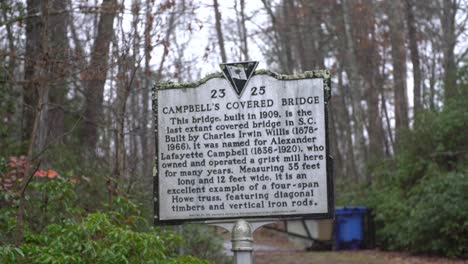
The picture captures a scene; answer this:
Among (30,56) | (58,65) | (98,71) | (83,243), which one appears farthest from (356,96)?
(83,243)

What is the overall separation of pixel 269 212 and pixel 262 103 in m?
0.91

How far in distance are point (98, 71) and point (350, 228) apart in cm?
1009

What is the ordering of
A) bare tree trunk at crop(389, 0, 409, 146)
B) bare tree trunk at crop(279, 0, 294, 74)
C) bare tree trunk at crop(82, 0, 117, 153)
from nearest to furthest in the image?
bare tree trunk at crop(82, 0, 117, 153) → bare tree trunk at crop(389, 0, 409, 146) → bare tree trunk at crop(279, 0, 294, 74)

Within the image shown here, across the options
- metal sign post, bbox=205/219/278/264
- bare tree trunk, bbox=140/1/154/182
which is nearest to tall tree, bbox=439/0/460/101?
bare tree trunk, bbox=140/1/154/182

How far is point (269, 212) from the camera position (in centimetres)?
597

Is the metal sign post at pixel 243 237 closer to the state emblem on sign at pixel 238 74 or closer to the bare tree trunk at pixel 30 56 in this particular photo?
the state emblem on sign at pixel 238 74

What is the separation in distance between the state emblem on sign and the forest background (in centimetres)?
142

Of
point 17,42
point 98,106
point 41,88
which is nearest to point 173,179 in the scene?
point 41,88

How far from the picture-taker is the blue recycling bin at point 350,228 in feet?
61.7

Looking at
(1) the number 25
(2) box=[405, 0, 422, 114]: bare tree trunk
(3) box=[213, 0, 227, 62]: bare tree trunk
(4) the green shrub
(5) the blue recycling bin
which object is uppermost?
(3) box=[213, 0, 227, 62]: bare tree trunk

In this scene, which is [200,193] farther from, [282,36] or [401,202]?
[282,36]

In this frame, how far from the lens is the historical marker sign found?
5980 millimetres

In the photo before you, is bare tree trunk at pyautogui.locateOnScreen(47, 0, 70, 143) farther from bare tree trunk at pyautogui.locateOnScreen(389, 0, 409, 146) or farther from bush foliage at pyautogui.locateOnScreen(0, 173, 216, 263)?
bare tree trunk at pyautogui.locateOnScreen(389, 0, 409, 146)

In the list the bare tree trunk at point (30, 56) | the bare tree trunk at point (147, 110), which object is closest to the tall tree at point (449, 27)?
the bare tree trunk at point (147, 110)
